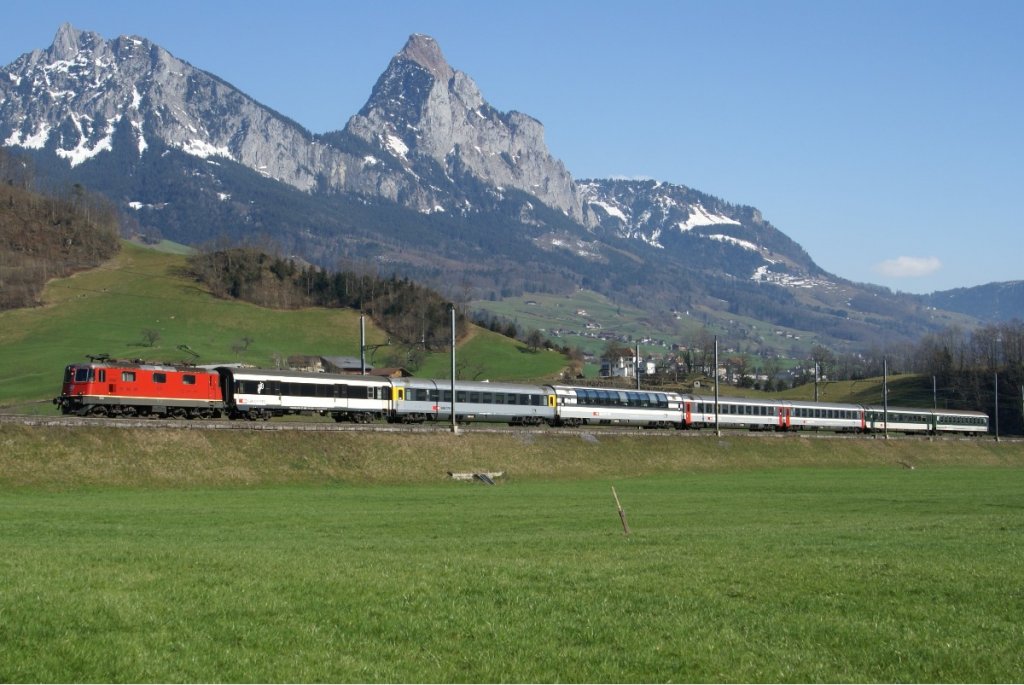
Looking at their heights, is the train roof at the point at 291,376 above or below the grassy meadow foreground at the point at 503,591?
above

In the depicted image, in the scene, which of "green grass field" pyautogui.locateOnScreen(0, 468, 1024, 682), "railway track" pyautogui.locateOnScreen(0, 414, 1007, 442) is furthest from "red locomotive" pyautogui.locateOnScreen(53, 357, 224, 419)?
"green grass field" pyautogui.locateOnScreen(0, 468, 1024, 682)

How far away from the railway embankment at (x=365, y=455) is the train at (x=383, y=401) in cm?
698

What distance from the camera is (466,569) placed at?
22.2m

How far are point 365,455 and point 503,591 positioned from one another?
46.7 metres

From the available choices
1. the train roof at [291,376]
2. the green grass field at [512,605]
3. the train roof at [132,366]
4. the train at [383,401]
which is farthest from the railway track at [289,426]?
the green grass field at [512,605]

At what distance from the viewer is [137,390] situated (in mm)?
68375

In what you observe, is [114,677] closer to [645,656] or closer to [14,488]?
[645,656]

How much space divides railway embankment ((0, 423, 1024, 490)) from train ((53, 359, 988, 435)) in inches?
275

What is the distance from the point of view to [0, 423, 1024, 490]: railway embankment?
53812 millimetres

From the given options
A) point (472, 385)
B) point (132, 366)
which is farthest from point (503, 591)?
point (472, 385)

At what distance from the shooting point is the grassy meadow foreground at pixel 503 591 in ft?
51.3

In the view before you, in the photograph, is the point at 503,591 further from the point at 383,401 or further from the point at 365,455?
the point at 383,401

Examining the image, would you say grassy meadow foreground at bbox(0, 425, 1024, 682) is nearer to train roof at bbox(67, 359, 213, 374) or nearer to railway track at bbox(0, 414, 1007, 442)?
railway track at bbox(0, 414, 1007, 442)

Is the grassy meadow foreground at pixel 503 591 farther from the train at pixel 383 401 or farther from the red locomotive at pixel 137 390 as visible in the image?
the train at pixel 383 401
